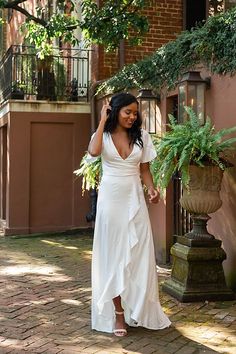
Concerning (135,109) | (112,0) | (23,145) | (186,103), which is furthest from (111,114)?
(23,145)

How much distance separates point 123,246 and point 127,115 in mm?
1031

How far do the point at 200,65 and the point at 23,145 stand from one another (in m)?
5.36

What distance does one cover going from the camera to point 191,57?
22.0 feet

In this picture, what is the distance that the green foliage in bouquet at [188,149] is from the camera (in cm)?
521

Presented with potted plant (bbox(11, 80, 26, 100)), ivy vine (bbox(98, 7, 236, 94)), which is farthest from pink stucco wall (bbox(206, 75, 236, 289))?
potted plant (bbox(11, 80, 26, 100))

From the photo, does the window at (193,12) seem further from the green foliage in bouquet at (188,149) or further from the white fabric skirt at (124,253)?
the white fabric skirt at (124,253)

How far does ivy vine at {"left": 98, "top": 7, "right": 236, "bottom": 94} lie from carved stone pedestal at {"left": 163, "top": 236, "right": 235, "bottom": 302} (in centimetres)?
187

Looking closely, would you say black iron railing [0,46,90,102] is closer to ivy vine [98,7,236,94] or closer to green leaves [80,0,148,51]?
green leaves [80,0,148,51]

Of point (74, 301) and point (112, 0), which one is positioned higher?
point (112, 0)

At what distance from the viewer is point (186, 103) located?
231 inches

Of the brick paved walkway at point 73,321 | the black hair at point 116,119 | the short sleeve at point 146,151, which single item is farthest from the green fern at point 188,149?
the brick paved walkway at point 73,321

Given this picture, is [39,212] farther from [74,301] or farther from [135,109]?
[135,109]

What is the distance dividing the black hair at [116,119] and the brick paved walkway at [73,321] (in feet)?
5.15

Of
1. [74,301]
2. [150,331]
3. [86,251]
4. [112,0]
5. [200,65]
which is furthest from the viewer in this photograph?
[112,0]
